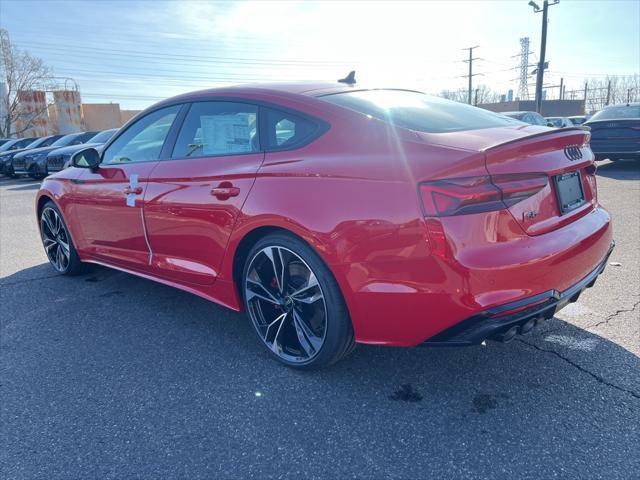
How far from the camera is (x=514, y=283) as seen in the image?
2.13 meters

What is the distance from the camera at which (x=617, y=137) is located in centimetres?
1065

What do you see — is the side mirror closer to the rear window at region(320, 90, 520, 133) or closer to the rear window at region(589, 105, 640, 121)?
the rear window at region(320, 90, 520, 133)

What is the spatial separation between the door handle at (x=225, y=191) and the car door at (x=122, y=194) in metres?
0.81

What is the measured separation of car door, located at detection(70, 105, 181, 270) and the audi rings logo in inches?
99.6

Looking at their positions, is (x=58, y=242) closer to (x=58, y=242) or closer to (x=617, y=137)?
(x=58, y=242)

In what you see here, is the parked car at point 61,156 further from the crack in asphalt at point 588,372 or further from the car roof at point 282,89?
the crack in asphalt at point 588,372

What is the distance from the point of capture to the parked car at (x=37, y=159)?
51.8ft

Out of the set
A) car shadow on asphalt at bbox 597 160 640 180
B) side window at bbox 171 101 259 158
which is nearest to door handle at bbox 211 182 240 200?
side window at bbox 171 101 259 158

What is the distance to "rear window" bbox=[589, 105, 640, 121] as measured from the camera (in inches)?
440

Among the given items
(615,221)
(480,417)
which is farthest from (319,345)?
(615,221)

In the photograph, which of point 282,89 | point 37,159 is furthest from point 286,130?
point 37,159

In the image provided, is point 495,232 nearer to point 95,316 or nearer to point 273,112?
point 273,112

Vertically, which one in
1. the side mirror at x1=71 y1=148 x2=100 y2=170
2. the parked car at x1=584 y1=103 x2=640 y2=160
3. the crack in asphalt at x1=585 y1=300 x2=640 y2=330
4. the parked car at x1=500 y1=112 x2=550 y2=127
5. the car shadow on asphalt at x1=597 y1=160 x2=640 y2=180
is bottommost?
the car shadow on asphalt at x1=597 y1=160 x2=640 y2=180

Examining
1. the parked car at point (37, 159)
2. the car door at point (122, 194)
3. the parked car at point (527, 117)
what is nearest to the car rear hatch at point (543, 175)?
the car door at point (122, 194)
